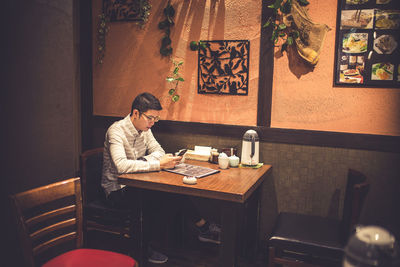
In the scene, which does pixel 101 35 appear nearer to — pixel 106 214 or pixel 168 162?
pixel 168 162

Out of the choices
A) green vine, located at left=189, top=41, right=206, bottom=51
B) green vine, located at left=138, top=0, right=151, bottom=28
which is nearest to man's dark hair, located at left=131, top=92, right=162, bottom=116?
green vine, located at left=189, top=41, right=206, bottom=51

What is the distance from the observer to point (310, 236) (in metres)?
2.20

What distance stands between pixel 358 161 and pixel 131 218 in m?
Answer: 2.03

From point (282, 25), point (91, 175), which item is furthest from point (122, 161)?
point (282, 25)

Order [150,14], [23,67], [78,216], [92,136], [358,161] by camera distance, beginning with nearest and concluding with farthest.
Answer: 1. [23,67]
2. [78,216]
3. [358,161]
4. [150,14]
5. [92,136]

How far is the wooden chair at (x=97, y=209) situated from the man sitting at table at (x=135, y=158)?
0.08 metres

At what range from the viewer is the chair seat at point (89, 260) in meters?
1.70

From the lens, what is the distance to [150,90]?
11.6ft

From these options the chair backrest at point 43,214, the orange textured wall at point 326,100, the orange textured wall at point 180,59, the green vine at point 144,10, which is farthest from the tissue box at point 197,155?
the green vine at point 144,10

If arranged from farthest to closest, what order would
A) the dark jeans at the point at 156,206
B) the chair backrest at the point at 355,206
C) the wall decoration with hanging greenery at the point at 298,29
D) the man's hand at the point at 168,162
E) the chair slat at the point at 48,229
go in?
the wall decoration with hanging greenery at the point at 298,29 < the man's hand at the point at 168,162 < the dark jeans at the point at 156,206 < the chair backrest at the point at 355,206 < the chair slat at the point at 48,229

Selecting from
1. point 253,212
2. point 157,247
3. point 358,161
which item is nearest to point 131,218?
point 157,247

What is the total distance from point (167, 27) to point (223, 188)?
81.4 inches

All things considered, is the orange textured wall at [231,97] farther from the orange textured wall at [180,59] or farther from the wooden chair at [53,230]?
the wooden chair at [53,230]

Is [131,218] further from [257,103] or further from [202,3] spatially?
[202,3]
